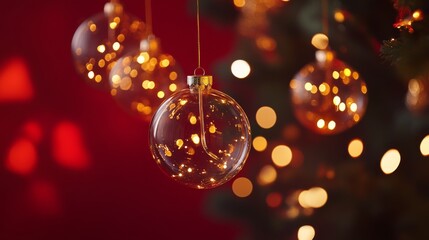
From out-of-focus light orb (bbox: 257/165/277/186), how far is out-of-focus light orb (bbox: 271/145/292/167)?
0.11 feet

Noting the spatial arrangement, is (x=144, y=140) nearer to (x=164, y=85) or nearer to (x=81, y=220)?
(x=81, y=220)

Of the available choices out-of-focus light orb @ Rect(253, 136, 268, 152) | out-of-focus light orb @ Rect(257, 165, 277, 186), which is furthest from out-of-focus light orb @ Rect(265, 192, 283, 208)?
out-of-focus light orb @ Rect(253, 136, 268, 152)

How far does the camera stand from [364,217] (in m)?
2.27

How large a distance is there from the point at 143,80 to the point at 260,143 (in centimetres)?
115

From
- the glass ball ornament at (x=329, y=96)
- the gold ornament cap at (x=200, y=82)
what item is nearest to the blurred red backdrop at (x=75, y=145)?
the glass ball ornament at (x=329, y=96)

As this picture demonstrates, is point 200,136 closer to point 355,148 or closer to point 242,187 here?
point 355,148

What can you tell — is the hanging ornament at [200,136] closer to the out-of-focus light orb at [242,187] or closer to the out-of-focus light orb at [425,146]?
the out-of-focus light orb at [425,146]

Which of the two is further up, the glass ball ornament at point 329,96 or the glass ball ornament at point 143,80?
the glass ball ornament at point 329,96

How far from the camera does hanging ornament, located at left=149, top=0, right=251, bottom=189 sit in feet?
3.87

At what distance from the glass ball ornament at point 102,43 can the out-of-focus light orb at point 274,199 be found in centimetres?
113

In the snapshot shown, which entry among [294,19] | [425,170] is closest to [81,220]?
[294,19]

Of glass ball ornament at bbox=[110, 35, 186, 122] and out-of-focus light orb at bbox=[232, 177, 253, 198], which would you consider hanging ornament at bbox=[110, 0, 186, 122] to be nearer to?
glass ball ornament at bbox=[110, 35, 186, 122]

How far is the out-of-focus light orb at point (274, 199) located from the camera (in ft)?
8.67

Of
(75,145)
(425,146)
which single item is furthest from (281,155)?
(75,145)
